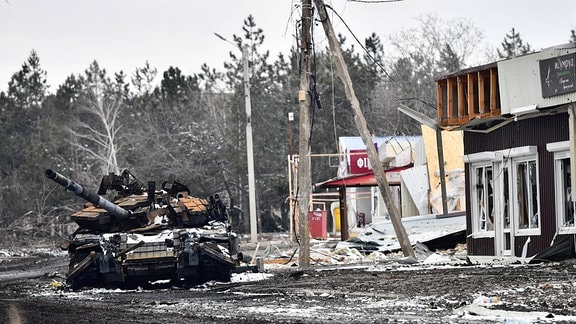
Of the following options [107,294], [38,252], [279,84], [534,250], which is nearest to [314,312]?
[107,294]

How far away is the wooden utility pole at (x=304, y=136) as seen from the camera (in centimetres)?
2858

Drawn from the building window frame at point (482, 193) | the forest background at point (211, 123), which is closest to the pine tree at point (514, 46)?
the forest background at point (211, 123)

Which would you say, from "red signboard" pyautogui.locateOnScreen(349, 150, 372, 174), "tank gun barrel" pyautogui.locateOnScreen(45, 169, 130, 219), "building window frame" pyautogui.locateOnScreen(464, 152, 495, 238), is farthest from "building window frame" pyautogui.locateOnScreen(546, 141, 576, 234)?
"red signboard" pyautogui.locateOnScreen(349, 150, 372, 174)

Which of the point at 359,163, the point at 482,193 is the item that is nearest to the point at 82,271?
the point at 482,193

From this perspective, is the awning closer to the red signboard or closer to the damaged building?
the red signboard

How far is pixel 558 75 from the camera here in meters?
25.4

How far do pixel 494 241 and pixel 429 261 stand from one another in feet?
5.56

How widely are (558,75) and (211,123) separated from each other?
203ft

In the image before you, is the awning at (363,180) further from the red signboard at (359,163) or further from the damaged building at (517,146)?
the damaged building at (517,146)

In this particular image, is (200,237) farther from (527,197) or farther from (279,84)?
(279,84)

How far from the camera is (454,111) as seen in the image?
30.2 meters

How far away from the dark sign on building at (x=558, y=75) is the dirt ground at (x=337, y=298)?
3684 millimetres

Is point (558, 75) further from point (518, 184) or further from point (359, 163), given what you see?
point (359, 163)

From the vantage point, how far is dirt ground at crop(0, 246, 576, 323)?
14984 millimetres
